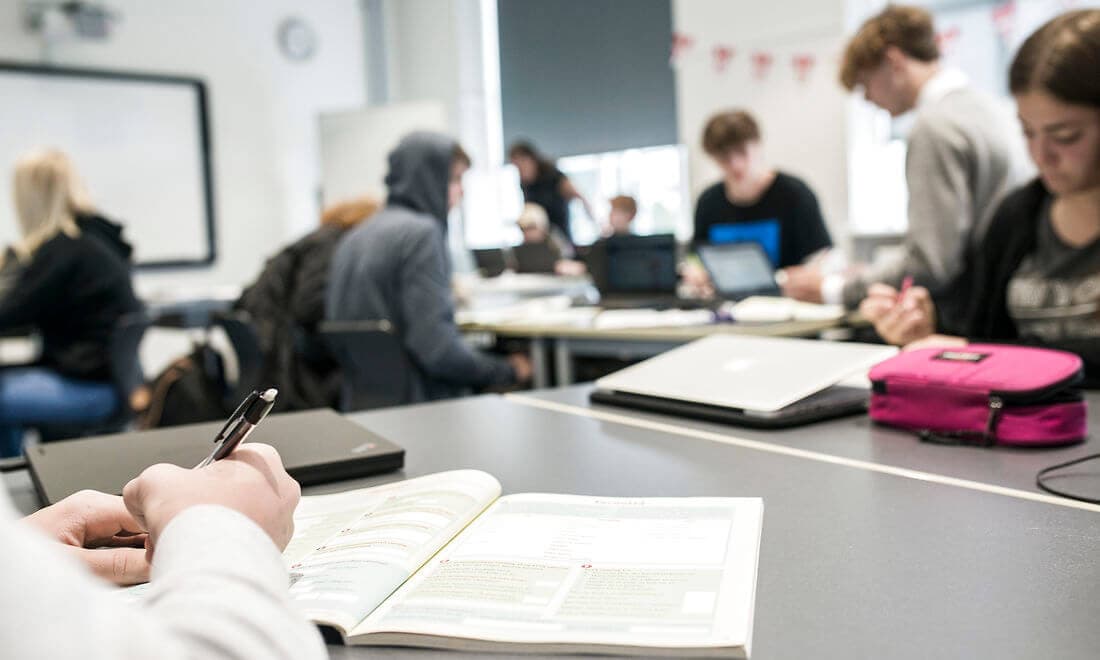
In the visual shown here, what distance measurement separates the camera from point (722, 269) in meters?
3.29

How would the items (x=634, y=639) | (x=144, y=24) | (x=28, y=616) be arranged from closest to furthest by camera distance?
(x=28, y=616), (x=634, y=639), (x=144, y=24)

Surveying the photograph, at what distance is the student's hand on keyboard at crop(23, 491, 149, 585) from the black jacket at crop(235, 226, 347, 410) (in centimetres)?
223

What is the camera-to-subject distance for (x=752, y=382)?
1.29m

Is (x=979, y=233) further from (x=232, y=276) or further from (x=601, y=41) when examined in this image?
(x=232, y=276)

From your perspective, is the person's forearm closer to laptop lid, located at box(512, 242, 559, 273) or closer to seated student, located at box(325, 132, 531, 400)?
seated student, located at box(325, 132, 531, 400)

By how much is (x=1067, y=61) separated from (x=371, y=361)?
1.86 metres

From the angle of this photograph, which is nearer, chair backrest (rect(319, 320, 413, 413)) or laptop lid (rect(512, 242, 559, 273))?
chair backrest (rect(319, 320, 413, 413))

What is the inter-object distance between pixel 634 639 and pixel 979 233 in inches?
91.3

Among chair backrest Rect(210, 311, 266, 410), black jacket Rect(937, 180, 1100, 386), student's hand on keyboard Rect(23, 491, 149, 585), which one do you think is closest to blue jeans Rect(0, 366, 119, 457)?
chair backrest Rect(210, 311, 266, 410)

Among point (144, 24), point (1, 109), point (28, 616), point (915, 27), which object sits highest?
point (144, 24)

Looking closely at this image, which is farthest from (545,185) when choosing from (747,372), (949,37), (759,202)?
(747,372)

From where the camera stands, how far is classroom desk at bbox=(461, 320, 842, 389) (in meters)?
2.75

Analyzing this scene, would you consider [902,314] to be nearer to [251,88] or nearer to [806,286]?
[806,286]

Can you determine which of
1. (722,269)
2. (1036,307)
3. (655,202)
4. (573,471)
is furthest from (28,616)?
(655,202)
